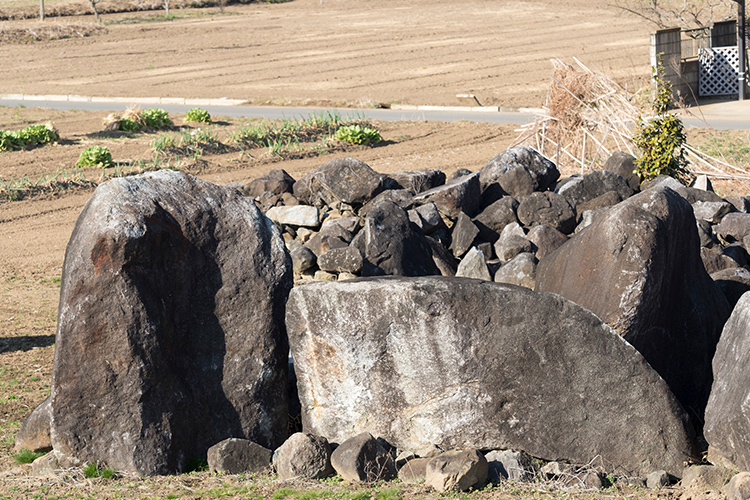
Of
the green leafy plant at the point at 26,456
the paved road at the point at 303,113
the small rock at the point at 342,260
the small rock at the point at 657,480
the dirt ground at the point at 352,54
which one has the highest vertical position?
the dirt ground at the point at 352,54

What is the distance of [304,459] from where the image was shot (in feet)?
14.7

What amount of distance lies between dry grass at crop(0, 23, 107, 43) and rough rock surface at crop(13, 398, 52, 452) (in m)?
37.0

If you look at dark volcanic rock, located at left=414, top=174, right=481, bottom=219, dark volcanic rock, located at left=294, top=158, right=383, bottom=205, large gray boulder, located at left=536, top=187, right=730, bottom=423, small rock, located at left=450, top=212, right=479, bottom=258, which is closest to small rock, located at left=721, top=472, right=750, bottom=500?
large gray boulder, located at left=536, top=187, right=730, bottom=423

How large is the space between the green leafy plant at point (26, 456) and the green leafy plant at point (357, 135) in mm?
11902

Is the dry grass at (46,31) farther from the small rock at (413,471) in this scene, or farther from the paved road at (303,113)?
the small rock at (413,471)

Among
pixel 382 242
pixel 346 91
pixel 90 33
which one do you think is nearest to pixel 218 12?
pixel 90 33

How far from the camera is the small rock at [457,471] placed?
165 inches

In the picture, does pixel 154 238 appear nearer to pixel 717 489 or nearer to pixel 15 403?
pixel 15 403

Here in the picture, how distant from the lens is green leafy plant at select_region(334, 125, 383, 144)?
1612 centimetres

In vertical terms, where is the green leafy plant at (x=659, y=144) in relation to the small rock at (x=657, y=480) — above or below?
above

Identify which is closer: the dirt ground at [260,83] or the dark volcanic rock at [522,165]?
the dirt ground at [260,83]

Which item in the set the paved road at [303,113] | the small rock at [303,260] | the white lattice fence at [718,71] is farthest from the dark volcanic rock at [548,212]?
the white lattice fence at [718,71]

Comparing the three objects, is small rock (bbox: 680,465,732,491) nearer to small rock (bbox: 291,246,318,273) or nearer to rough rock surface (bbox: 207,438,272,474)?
rough rock surface (bbox: 207,438,272,474)

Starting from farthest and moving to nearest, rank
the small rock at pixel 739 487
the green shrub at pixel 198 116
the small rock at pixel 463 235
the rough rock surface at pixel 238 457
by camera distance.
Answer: the green shrub at pixel 198 116 → the small rock at pixel 463 235 → the rough rock surface at pixel 238 457 → the small rock at pixel 739 487
